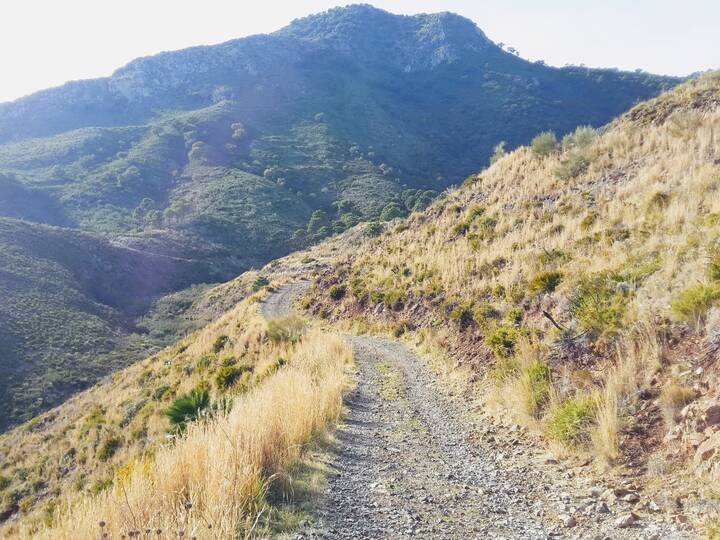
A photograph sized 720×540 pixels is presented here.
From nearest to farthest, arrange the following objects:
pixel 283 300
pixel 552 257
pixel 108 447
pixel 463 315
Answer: pixel 552 257, pixel 463 315, pixel 108 447, pixel 283 300

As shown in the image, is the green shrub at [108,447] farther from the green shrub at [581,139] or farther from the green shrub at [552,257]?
the green shrub at [581,139]

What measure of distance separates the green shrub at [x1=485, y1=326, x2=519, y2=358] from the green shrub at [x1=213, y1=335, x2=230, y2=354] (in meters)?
13.9

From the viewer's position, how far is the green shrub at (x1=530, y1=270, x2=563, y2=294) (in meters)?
8.39

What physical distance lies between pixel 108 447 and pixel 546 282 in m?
14.3

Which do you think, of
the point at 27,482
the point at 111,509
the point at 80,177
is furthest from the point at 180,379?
the point at 80,177

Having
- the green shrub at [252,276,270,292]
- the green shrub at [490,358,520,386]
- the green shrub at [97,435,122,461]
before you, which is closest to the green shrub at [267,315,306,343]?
the green shrub at [97,435,122,461]

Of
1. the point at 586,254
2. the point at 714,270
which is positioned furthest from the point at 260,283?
the point at 714,270

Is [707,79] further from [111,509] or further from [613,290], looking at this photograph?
[111,509]

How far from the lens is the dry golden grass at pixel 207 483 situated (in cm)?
318

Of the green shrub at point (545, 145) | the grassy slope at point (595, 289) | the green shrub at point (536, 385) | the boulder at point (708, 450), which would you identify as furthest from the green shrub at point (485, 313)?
the green shrub at point (545, 145)

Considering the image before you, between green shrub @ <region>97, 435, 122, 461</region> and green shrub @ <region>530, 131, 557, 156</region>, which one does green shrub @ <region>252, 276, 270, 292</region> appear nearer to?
green shrub @ <region>97, 435, 122, 461</region>

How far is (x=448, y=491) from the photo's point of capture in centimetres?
436

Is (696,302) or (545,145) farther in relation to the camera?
(545,145)

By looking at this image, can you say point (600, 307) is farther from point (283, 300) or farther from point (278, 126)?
point (278, 126)
